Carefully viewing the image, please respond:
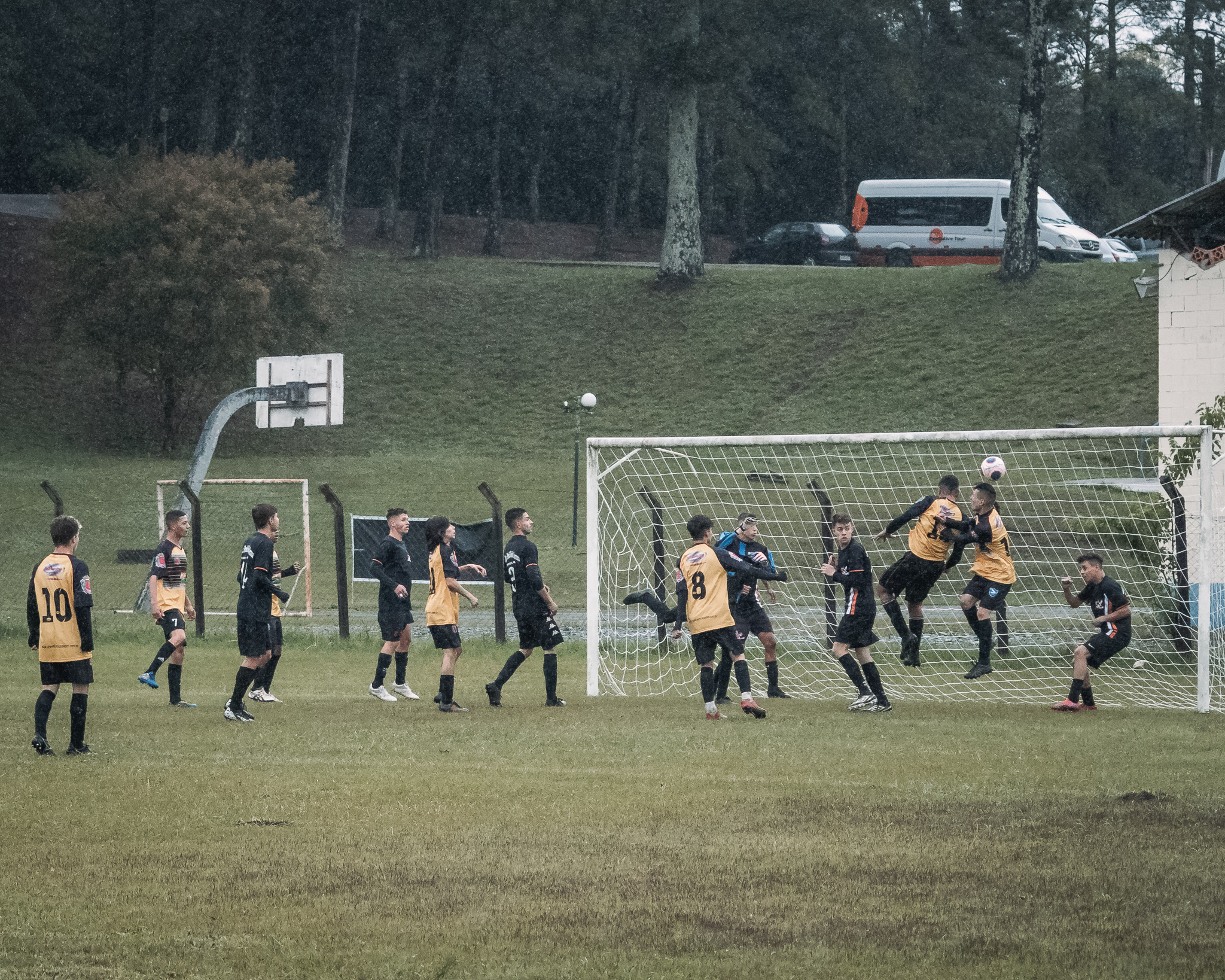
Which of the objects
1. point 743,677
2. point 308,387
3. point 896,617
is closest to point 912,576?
point 896,617

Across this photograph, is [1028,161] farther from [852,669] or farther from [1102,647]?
[852,669]

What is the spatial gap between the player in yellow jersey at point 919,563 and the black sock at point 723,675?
2009 mm

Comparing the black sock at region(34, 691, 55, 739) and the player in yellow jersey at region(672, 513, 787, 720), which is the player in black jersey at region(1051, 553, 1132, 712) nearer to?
the player in yellow jersey at region(672, 513, 787, 720)

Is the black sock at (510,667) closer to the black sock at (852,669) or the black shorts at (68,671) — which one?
the black sock at (852,669)

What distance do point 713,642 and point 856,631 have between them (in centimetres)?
135

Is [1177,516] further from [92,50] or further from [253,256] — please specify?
[92,50]

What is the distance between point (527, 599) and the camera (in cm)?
1212

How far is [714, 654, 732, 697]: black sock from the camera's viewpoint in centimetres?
1239

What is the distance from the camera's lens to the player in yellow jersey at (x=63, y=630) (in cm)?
961

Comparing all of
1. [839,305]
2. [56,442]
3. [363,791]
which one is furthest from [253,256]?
[363,791]

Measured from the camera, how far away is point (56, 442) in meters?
35.6

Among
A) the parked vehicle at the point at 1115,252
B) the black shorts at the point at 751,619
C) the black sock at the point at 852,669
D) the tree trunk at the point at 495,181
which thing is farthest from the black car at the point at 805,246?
the black sock at the point at 852,669

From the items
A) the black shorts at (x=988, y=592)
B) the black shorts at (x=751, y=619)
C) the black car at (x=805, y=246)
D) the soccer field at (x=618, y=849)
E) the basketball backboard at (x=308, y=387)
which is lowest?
the soccer field at (x=618, y=849)

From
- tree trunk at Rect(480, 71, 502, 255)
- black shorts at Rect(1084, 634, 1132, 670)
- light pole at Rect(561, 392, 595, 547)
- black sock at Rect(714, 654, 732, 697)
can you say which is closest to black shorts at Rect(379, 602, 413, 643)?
black sock at Rect(714, 654, 732, 697)
